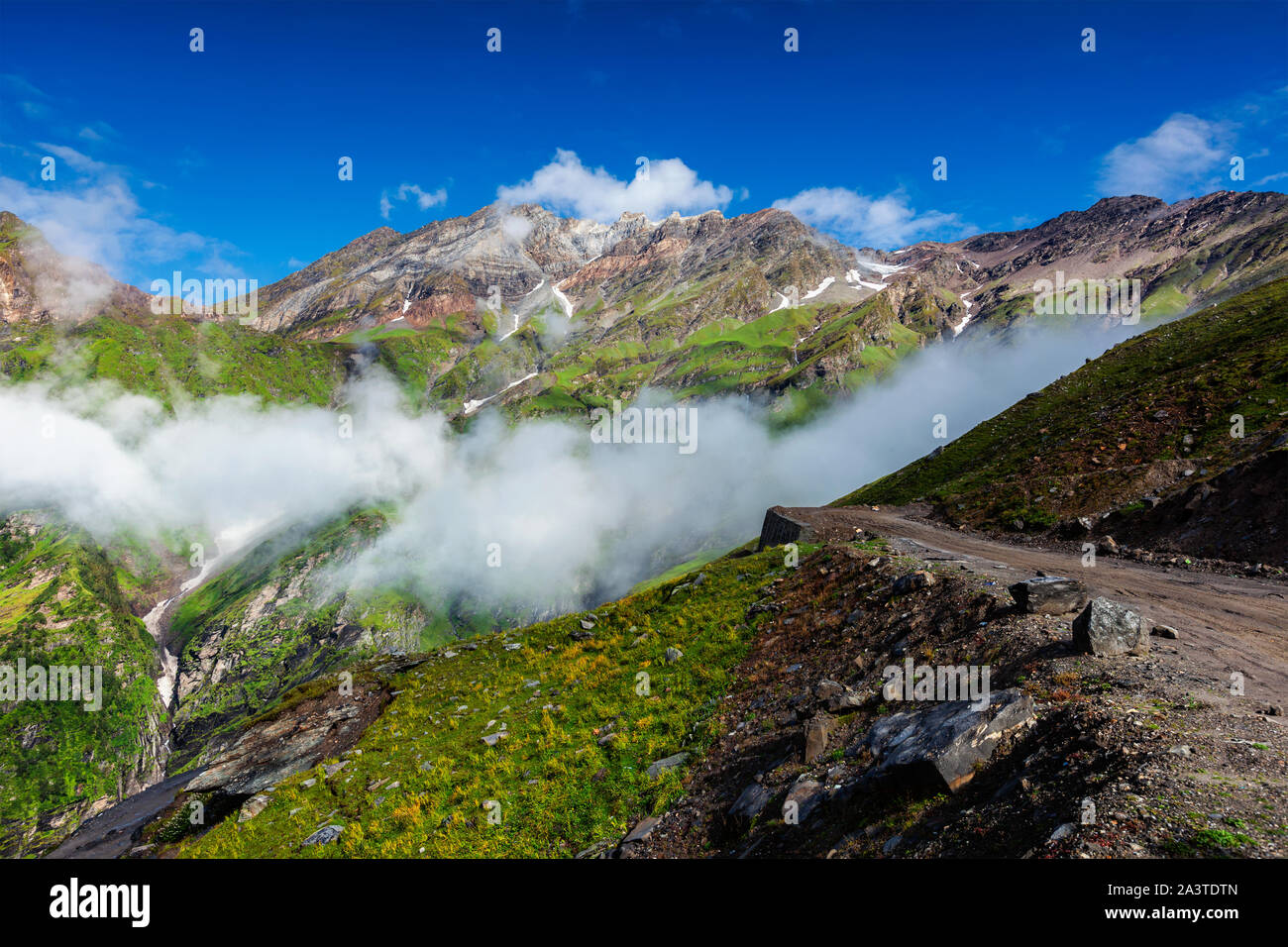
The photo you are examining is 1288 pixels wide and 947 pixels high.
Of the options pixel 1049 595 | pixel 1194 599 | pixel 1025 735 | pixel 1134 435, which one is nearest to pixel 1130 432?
pixel 1134 435

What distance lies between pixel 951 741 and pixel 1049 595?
842cm

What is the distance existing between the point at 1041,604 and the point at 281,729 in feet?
106

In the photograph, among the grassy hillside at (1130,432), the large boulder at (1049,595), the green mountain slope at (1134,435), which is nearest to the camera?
the large boulder at (1049,595)

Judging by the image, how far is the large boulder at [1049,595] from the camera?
1491 centimetres

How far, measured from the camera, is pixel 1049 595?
49.6ft

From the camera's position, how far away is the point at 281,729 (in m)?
25.8

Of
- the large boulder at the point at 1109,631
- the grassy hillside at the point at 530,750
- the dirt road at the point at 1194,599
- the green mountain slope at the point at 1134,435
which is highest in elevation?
the green mountain slope at the point at 1134,435

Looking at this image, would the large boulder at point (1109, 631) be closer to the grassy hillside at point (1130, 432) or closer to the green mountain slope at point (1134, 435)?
the green mountain slope at point (1134, 435)

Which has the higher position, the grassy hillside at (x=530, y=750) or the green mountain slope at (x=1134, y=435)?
the green mountain slope at (x=1134, y=435)

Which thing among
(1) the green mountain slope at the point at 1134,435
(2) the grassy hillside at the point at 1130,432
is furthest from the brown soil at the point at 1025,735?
(2) the grassy hillside at the point at 1130,432

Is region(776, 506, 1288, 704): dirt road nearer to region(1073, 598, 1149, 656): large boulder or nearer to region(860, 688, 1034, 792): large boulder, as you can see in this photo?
region(1073, 598, 1149, 656): large boulder

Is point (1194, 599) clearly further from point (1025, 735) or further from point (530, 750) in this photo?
point (530, 750)

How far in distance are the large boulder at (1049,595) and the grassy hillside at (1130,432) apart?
986 inches

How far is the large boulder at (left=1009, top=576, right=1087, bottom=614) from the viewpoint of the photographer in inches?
587
